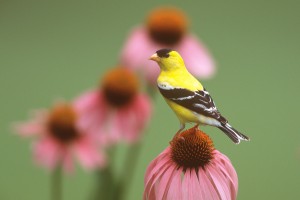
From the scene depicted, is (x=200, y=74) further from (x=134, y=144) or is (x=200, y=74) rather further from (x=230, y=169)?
(x=230, y=169)

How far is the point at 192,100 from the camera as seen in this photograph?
29 cm

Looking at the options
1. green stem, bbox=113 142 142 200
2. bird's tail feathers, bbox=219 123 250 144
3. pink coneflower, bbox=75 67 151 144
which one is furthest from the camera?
pink coneflower, bbox=75 67 151 144

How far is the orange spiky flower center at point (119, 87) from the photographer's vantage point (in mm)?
672

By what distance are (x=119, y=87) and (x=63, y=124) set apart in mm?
113

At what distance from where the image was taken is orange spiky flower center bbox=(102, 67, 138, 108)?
672 mm

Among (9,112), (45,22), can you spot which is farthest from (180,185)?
(45,22)

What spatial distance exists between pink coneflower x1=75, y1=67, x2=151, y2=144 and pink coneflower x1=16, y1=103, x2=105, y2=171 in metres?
0.06

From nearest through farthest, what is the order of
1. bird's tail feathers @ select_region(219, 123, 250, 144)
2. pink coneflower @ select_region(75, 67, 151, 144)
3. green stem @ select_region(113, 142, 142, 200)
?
bird's tail feathers @ select_region(219, 123, 250, 144), green stem @ select_region(113, 142, 142, 200), pink coneflower @ select_region(75, 67, 151, 144)

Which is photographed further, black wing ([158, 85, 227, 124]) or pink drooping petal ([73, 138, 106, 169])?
pink drooping petal ([73, 138, 106, 169])

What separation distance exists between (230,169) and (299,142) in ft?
2.71

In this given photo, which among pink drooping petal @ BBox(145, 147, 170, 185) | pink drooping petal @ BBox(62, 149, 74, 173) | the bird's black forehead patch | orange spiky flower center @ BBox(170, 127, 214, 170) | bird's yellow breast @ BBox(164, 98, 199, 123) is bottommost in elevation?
pink drooping petal @ BBox(62, 149, 74, 173)

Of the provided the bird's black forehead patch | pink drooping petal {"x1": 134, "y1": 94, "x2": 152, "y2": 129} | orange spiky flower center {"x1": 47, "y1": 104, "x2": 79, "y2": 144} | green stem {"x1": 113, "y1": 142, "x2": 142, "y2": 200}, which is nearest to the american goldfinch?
the bird's black forehead patch

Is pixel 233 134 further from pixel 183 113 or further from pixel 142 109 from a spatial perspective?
pixel 142 109

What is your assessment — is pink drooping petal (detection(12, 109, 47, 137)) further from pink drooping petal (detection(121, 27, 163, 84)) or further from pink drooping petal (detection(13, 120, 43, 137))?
pink drooping petal (detection(121, 27, 163, 84))
